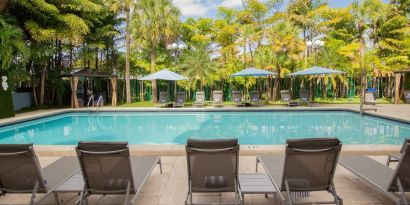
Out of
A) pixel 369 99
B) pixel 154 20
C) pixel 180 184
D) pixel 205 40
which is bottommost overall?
pixel 180 184

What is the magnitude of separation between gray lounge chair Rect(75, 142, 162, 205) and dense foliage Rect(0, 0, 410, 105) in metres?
11.2

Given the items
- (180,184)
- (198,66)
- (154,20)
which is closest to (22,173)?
(180,184)

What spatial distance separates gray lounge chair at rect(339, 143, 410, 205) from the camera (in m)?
2.95

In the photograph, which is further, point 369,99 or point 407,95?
point 407,95

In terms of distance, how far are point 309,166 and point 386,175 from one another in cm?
122

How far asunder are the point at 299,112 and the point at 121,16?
12.7 metres

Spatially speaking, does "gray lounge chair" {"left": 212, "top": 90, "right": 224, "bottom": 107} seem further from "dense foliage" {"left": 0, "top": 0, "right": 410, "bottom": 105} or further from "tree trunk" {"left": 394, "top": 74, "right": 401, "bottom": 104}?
"tree trunk" {"left": 394, "top": 74, "right": 401, "bottom": 104}

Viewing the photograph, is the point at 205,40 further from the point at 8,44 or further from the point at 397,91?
the point at 8,44

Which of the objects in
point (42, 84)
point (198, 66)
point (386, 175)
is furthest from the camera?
point (198, 66)

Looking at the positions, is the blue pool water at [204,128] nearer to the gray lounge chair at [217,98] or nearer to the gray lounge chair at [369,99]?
the gray lounge chair at [217,98]

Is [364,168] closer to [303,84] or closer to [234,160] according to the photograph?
[234,160]

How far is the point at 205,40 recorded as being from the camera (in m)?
23.2

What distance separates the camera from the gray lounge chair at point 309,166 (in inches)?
118

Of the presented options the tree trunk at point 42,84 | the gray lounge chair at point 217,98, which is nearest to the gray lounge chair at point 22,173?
the gray lounge chair at point 217,98
